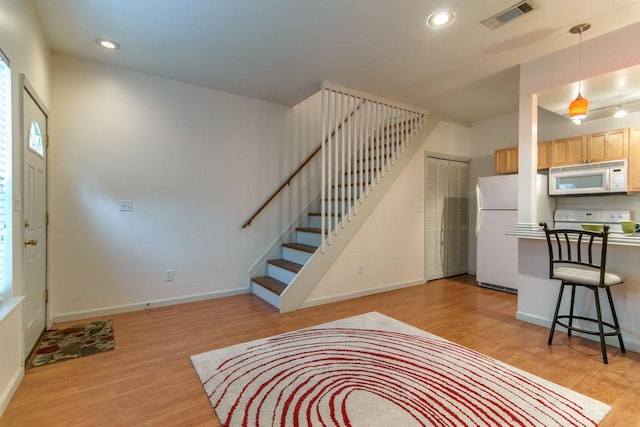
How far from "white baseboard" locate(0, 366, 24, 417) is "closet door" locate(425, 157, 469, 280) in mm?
4771

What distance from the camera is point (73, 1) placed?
233 centimetres

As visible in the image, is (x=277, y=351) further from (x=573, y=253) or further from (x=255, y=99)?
(x=255, y=99)

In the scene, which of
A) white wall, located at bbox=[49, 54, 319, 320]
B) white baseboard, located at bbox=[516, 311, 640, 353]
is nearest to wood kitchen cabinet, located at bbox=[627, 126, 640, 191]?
white baseboard, located at bbox=[516, 311, 640, 353]

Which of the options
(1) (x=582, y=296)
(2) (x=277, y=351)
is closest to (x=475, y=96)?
(1) (x=582, y=296)

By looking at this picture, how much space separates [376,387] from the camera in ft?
6.54

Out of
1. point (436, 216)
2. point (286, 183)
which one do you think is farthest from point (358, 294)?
point (436, 216)

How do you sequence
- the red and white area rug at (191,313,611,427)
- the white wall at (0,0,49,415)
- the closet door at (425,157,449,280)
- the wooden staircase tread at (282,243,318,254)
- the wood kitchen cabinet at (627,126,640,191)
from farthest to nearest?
the closet door at (425,157,449,280), the wooden staircase tread at (282,243,318,254), the wood kitchen cabinet at (627,126,640,191), the white wall at (0,0,49,415), the red and white area rug at (191,313,611,427)

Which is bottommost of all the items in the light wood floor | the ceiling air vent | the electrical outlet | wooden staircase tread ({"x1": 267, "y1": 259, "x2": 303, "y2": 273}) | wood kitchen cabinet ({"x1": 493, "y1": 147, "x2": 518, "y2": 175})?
the light wood floor

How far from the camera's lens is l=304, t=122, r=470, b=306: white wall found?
3984mm

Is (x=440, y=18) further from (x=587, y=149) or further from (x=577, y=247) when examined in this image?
(x=587, y=149)

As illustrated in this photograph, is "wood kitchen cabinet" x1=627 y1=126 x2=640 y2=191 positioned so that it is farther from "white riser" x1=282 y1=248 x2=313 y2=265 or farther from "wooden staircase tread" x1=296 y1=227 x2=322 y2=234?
"white riser" x1=282 y1=248 x2=313 y2=265

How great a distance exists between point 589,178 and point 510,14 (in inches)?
99.1

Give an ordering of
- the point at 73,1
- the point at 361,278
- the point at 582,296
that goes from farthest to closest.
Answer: the point at 361,278, the point at 582,296, the point at 73,1

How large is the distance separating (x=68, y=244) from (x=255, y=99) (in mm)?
2825
